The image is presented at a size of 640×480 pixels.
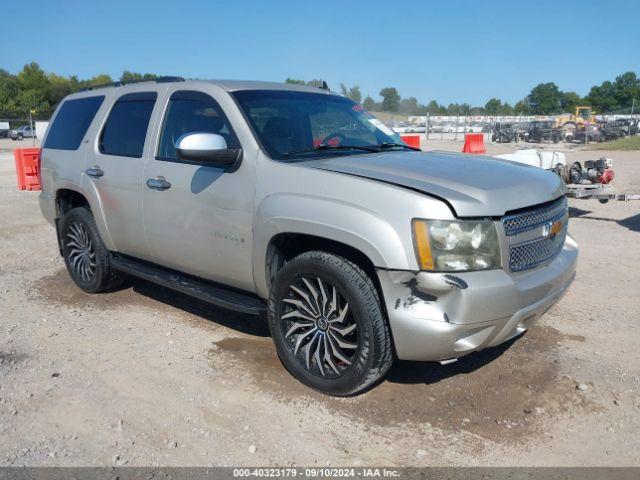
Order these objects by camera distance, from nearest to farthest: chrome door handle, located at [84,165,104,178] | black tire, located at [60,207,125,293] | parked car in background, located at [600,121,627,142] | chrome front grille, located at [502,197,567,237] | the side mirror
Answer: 1. chrome front grille, located at [502,197,567,237]
2. the side mirror
3. chrome door handle, located at [84,165,104,178]
4. black tire, located at [60,207,125,293]
5. parked car in background, located at [600,121,627,142]

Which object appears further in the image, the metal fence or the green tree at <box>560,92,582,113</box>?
the green tree at <box>560,92,582,113</box>

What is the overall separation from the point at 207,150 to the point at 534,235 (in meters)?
2.12

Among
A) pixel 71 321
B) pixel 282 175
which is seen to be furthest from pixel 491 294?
pixel 71 321

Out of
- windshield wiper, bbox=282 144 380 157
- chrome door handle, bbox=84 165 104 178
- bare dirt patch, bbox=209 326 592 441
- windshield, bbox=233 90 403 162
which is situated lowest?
bare dirt patch, bbox=209 326 592 441

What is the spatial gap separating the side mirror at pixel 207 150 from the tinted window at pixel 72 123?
214 centimetres

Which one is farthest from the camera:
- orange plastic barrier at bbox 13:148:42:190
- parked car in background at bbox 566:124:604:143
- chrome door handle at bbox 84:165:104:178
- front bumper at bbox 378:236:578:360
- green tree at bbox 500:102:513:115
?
green tree at bbox 500:102:513:115

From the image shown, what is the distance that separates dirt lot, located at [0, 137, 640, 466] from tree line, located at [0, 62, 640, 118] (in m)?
22.0

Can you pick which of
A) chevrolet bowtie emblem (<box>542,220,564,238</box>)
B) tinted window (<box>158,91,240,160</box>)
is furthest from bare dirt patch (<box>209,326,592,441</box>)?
tinted window (<box>158,91,240,160</box>)

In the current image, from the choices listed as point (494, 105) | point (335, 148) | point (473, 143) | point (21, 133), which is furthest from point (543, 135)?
point (494, 105)

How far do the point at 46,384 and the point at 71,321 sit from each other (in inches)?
49.1

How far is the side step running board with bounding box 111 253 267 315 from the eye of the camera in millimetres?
3984

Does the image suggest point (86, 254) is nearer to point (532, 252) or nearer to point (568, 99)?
point (532, 252)

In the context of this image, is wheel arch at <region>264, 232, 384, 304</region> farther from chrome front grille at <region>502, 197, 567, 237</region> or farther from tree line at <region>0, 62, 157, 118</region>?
tree line at <region>0, 62, 157, 118</region>

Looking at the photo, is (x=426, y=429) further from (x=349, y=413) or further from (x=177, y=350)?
(x=177, y=350)
